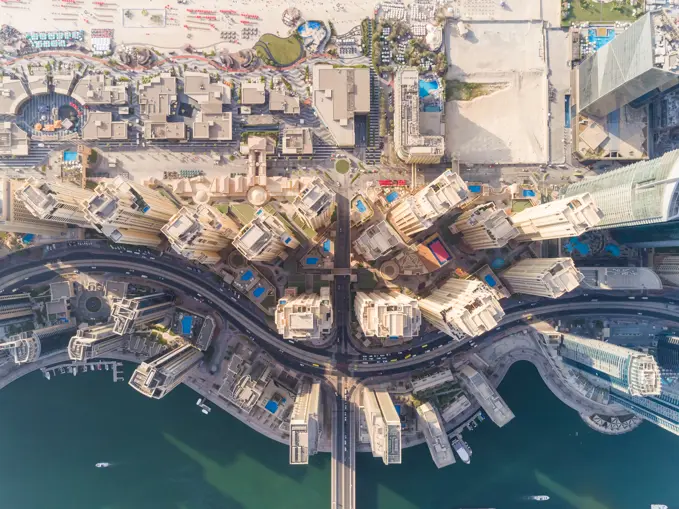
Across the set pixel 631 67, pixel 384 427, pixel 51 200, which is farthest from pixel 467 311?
pixel 51 200

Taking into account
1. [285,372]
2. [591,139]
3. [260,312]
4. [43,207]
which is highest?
[591,139]

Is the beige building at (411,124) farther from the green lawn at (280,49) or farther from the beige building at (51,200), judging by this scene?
the beige building at (51,200)

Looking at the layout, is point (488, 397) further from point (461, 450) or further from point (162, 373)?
point (162, 373)

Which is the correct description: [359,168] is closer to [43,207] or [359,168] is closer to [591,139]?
[591,139]

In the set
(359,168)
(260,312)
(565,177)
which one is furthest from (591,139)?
(260,312)

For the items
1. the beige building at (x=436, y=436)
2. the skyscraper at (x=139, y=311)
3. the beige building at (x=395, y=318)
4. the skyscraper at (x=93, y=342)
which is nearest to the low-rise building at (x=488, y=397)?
the beige building at (x=436, y=436)

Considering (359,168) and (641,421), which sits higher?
(359,168)
